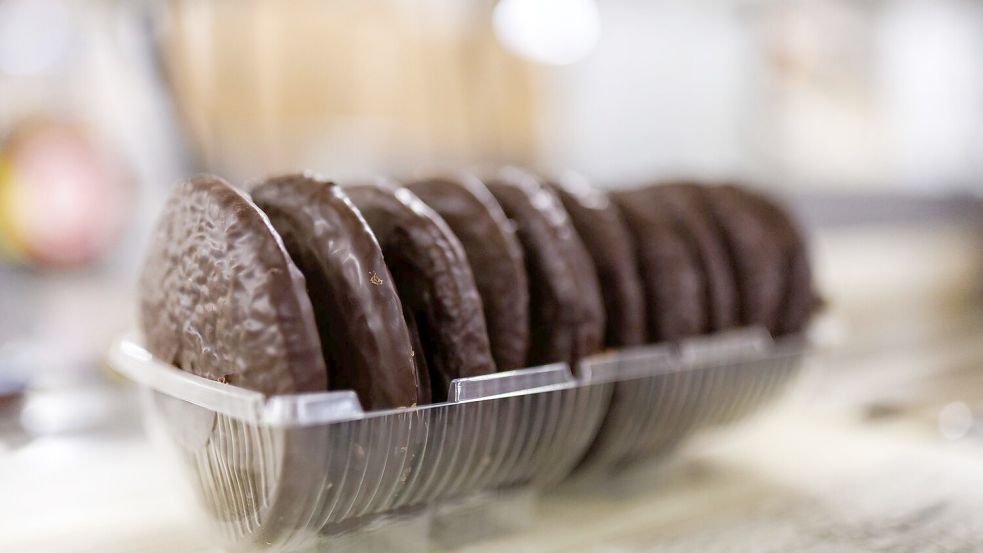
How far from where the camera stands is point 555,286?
74 cm

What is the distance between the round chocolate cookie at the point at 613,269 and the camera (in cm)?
83

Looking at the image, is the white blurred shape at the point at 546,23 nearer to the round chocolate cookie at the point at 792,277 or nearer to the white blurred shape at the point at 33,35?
the white blurred shape at the point at 33,35

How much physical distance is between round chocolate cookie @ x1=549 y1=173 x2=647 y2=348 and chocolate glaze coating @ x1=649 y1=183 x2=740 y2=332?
0.10 m

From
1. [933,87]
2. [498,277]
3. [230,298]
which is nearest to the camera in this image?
[230,298]

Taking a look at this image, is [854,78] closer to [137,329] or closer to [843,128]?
[843,128]

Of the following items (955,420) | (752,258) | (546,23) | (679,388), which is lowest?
(955,420)

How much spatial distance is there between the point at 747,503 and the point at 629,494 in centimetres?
12

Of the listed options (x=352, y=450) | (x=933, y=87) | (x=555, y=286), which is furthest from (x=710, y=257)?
(x=933, y=87)

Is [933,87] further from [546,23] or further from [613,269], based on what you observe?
[613,269]

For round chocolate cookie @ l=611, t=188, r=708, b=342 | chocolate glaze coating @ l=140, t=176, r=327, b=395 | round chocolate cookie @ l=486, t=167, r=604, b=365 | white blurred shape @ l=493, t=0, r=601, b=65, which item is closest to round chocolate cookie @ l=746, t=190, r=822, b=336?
round chocolate cookie @ l=611, t=188, r=708, b=342

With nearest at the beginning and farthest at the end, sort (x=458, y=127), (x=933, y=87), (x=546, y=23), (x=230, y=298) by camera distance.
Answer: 1. (x=230, y=298)
2. (x=546, y=23)
3. (x=458, y=127)
4. (x=933, y=87)

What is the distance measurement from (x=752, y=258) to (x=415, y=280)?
46 centimetres

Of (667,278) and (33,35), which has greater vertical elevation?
(33,35)

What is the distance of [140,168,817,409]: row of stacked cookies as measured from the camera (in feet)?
1.89
